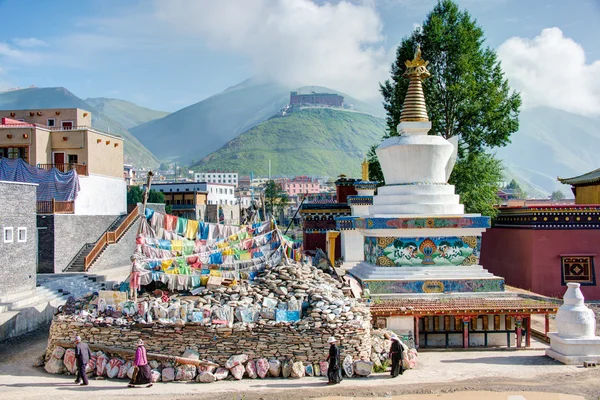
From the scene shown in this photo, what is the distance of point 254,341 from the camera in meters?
13.3

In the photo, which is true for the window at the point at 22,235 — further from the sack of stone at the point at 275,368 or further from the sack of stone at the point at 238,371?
the sack of stone at the point at 275,368

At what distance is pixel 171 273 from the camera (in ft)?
53.4

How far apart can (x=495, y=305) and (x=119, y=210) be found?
25718mm

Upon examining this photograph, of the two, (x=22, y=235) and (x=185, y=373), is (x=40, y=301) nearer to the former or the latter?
(x=22, y=235)

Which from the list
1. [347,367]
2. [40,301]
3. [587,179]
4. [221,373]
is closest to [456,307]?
[347,367]

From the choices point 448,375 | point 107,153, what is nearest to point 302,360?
point 448,375

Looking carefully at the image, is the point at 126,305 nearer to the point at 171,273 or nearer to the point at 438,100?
the point at 171,273

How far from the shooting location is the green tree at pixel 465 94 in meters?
29.0

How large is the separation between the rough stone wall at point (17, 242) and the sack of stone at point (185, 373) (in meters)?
8.58

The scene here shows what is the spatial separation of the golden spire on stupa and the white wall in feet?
58.8

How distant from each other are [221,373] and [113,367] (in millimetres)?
2379

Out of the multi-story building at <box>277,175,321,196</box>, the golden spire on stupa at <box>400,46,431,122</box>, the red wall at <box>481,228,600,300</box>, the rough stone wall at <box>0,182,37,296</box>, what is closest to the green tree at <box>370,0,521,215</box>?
the red wall at <box>481,228,600,300</box>

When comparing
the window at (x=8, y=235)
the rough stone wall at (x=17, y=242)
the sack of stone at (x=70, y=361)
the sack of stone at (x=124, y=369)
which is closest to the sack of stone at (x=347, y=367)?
the sack of stone at (x=124, y=369)

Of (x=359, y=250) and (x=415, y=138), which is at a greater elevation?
(x=415, y=138)
